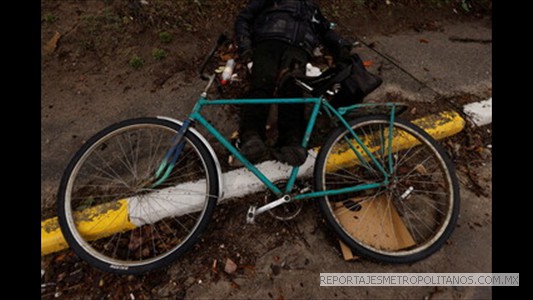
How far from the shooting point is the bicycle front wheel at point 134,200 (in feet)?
7.38

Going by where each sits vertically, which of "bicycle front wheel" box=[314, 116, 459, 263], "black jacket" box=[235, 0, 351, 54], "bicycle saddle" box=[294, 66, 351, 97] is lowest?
"bicycle front wheel" box=[314, 116, 459, 263]

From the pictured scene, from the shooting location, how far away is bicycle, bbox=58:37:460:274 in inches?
90.3

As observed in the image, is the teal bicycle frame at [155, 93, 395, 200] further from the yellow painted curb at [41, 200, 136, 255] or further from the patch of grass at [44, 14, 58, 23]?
the patch of grass at [44, 14, 58, 23]

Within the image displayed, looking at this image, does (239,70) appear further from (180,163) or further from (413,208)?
(413,208)

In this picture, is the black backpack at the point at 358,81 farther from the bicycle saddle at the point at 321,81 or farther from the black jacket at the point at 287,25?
the black jacket at the point at 287,25

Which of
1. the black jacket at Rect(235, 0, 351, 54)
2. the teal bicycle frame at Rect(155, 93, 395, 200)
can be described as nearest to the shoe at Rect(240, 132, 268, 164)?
the teal bicycle frame at Rect(155, 93, 395, 200)

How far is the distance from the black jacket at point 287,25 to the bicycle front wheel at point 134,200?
56.9 inches

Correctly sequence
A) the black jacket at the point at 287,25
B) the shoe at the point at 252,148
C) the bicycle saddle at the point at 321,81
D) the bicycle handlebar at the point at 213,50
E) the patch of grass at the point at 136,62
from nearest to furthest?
the bicycle handlebar at the point at 213,50 < the bicycle saddle at the point at 321,81 < the shoe at the point at 252,148 < the black jacket at the point at 287,25 < the patch of grass at the point at 136,62

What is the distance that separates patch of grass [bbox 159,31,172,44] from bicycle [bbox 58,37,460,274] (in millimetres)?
1381

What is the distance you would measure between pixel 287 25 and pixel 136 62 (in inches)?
72.6

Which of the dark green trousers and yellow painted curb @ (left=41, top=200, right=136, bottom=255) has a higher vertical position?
the dark green trousers

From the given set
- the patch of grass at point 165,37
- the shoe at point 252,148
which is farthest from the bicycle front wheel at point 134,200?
the patch of grass at point 165,37
